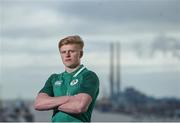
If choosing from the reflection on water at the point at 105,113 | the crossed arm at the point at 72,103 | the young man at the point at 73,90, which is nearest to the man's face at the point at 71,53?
the young man at the point at 73,90

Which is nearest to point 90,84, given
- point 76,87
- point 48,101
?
point 76,87

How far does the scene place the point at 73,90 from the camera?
1722 millimetres

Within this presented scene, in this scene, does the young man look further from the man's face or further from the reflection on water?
the reflection on water

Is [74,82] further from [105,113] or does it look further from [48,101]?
[105,113]

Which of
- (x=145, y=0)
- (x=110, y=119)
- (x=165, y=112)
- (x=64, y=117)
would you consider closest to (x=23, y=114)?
(x=110, y=119)

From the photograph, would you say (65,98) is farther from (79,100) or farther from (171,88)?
(171,88)

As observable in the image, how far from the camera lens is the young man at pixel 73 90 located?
1.68 metres

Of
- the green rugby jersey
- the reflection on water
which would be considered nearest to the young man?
the green rugby jersey

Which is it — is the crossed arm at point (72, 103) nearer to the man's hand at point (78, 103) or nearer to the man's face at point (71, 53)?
the man's hand at point (78, 103)

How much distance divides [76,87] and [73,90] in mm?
20

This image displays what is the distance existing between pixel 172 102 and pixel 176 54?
44 centimetres

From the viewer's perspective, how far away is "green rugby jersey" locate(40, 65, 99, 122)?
170 cm

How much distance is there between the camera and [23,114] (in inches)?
142

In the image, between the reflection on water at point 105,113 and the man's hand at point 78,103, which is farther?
the reflection on water at point 105,113
